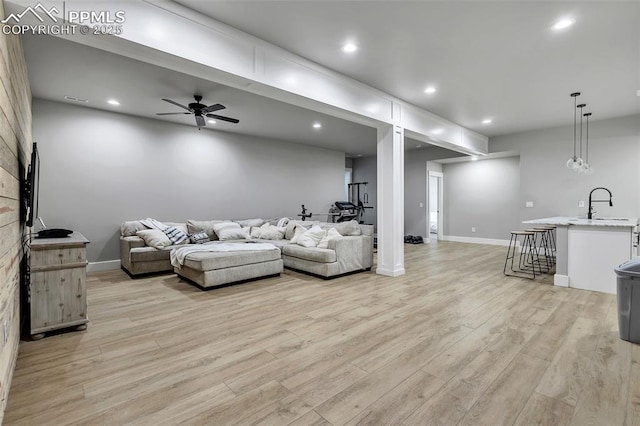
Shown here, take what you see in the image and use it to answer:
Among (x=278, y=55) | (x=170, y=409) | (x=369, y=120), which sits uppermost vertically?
(x=278, y=55)

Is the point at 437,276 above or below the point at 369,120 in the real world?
below

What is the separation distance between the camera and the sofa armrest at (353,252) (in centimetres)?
489

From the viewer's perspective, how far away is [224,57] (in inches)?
115

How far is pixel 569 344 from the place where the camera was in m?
2.55

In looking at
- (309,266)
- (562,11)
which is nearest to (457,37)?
(562,11)

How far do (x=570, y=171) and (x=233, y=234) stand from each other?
7.38m

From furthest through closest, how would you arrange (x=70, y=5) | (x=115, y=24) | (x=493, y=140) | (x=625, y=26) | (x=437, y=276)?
(x=493, y=140)
(x=437, y=276)
(x=625, y=26)
(x=115, y=24)
(x=70, y=5)

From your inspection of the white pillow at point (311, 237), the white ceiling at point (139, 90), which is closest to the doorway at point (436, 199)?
the white ceiling at point (139, 90)

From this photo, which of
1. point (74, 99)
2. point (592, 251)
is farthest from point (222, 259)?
point (592, 251)

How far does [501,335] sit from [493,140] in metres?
6.53

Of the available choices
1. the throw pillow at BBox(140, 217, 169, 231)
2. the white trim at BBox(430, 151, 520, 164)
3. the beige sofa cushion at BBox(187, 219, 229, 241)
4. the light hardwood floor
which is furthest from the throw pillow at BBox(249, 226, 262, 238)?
the white trim at BBox(430, 151, 520, 164)

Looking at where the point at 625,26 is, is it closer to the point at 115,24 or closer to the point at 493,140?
the point at 115,24

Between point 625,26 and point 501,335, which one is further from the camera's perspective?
point 625,26

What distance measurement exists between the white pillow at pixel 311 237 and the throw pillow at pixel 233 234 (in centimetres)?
144
